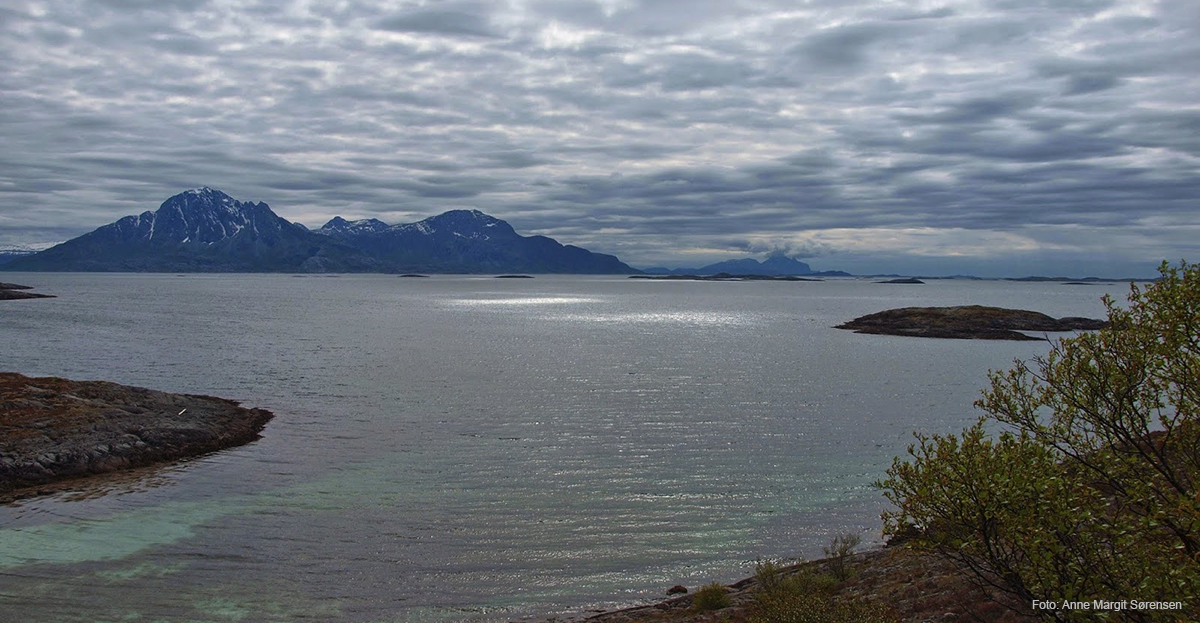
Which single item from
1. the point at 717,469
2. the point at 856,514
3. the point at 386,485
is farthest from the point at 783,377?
the point at 386,485

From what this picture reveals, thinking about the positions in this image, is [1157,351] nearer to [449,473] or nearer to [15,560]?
[449,473]

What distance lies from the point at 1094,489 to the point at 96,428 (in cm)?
4274

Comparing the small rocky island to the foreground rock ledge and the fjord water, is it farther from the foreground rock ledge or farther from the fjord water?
the foreground rock ledge

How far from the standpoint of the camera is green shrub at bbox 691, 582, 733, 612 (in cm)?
1880

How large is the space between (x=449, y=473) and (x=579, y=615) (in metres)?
15.2

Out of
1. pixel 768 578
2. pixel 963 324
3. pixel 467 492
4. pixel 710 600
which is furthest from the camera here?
pixel 963 324

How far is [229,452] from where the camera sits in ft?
123

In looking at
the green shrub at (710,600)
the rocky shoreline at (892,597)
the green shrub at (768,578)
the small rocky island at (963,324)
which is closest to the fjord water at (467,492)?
the rocky shoreline at (892,597)

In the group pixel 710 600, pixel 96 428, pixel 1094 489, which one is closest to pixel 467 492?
pixel 710 600

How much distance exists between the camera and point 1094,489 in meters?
11.3

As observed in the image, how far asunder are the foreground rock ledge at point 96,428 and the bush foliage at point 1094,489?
35332 mm

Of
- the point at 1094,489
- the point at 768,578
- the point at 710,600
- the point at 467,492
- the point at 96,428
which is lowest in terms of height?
the point at 467,492

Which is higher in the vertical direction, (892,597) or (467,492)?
(892,597)

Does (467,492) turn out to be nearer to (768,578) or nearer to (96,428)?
(768,578)
